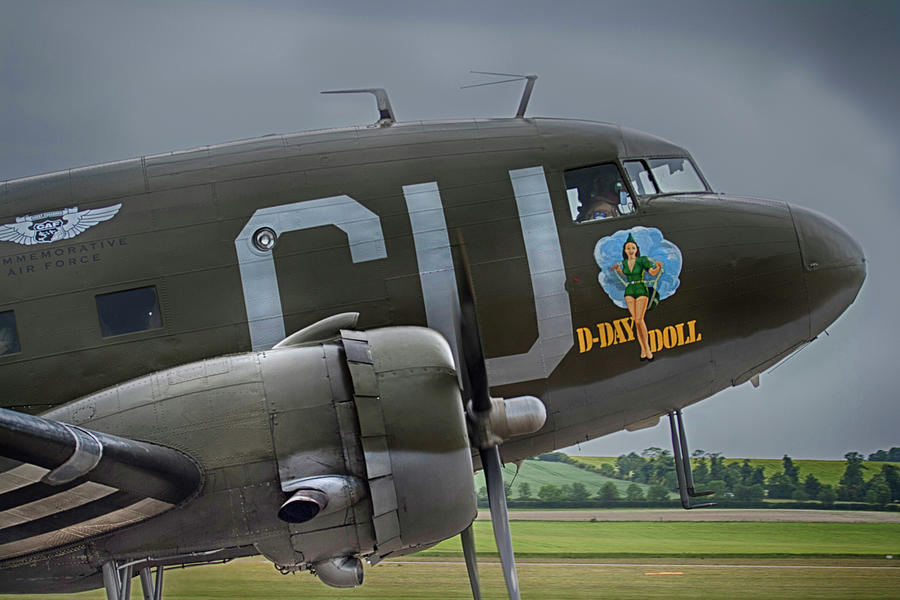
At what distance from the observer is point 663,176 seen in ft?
23.5

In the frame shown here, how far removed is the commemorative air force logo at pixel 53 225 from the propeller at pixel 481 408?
3.00 m

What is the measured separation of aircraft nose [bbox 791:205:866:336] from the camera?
6.90 metres

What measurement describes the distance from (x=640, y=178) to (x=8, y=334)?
199 inches

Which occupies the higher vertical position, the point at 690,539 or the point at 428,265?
the point at 428,265

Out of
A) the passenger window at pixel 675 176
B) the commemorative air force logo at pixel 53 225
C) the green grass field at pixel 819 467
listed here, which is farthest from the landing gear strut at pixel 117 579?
the green grass field at pixel 819 467

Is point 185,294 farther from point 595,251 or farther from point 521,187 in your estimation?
point 595,251

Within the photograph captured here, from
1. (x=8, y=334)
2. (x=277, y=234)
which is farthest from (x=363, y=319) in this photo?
(x=8, y=334)

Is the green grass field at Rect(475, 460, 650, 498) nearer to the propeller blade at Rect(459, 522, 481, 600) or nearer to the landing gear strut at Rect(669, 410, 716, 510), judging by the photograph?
the landing gear strut at Rect(669, 410, 716, 510)

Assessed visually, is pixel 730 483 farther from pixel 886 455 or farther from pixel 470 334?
pixel 470 334

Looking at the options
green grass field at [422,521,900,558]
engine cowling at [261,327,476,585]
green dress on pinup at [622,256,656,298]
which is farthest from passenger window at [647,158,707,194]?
green grass field at [422,521,900,558]

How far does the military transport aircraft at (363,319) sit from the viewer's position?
485 centimetres

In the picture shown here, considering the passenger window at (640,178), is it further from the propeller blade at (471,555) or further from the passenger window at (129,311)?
the passenger window at (129,311)

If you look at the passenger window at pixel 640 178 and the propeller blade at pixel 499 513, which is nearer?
the propeller blade at pixel 499 513

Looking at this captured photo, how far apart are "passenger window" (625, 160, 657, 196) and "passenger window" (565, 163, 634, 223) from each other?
110 millimetres
